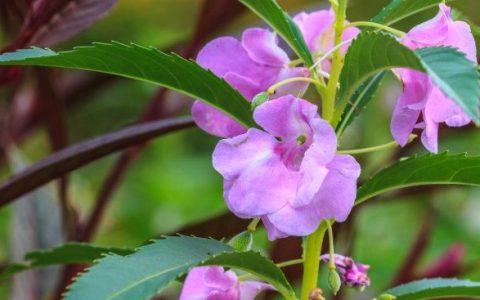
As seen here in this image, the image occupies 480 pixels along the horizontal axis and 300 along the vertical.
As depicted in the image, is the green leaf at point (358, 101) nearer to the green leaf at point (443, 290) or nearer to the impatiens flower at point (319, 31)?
the impatiens flower at point (319, 31)

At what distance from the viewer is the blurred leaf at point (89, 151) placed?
926 mm

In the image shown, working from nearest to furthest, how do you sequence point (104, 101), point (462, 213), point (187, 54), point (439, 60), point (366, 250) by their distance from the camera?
1. point (439, 60)
2. point (187, 54)
3. point (366, 250)
4. point (462, 213)
5. point (104, 101)

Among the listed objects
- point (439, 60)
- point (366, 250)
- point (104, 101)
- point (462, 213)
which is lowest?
point (462, 213)

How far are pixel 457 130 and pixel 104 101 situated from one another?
1.16 metres

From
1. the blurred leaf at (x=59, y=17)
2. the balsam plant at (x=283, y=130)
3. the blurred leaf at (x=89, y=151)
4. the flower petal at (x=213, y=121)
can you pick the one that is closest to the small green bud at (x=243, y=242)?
the balsam plant at (x=283, y=130)

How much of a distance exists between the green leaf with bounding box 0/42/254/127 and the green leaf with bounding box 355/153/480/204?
11 cm

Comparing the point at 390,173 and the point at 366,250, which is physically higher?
the point at 390,173

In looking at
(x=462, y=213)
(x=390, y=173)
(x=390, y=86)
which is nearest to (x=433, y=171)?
(x=390, y=173)

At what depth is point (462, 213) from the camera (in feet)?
7.07

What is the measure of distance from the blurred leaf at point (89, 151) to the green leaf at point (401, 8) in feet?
0.83

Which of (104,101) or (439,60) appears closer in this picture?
(439,60)

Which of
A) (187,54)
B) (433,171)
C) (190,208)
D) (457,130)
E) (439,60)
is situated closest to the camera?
(439,60)

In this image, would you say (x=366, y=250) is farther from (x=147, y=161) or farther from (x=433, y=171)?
(x=433, y=171)

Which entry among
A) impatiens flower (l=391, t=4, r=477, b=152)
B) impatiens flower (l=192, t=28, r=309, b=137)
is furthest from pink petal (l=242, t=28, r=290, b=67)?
impatiens flower (l=391, t=4, r=477, b=152)
